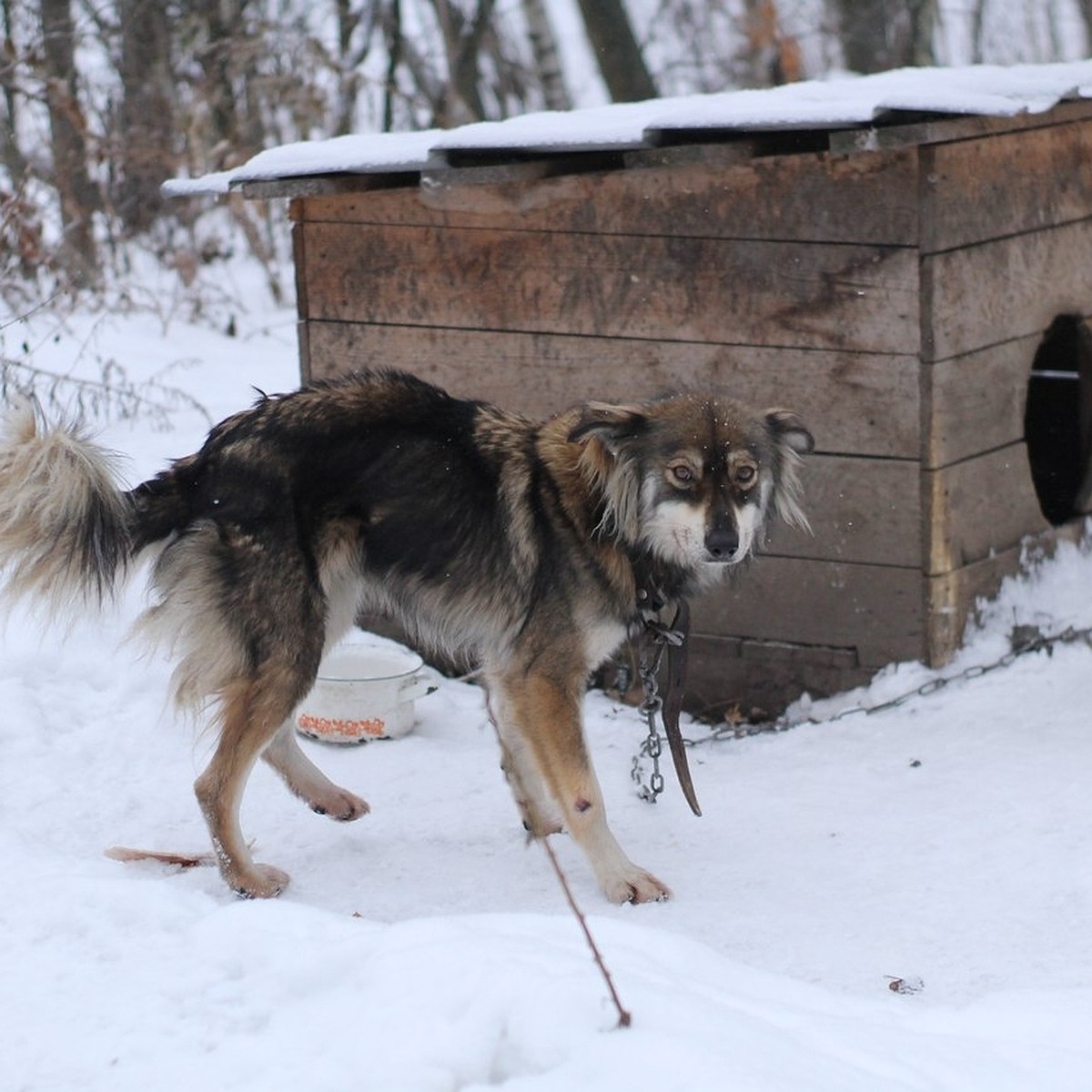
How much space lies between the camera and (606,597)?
4.11 meters

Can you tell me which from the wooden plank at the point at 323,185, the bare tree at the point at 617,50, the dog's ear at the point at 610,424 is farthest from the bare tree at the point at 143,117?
the dog's ear at the point at 610,424

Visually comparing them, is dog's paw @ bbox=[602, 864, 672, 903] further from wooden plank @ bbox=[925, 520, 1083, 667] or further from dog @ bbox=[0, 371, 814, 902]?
wooden plank @ bbox=[925, 520, 1083, 667]

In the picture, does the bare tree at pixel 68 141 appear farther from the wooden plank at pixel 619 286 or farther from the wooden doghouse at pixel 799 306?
the wooden doghouse at pixel 799 306

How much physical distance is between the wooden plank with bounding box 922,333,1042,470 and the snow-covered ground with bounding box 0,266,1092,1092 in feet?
2.04

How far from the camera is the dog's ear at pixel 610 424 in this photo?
3.95m

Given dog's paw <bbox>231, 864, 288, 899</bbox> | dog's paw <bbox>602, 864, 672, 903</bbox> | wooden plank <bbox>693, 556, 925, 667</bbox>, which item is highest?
wooden plank <bbox>693, 556, 925, 667</bbox>

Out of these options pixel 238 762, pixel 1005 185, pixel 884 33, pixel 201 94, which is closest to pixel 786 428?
pixel 1005 185

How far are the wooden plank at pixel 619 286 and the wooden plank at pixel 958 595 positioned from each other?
0.81 meters

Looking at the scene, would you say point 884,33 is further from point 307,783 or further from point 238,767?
point 238,767

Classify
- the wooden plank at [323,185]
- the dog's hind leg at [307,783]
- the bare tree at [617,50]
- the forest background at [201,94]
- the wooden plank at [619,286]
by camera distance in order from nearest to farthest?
the dog's hind leg at [307,783] < the wooden plank at [619,286] < the wooden plank at [323,185] < the forest background at [201,94] < the bare tree at [617,50]

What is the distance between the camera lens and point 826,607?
206 inches

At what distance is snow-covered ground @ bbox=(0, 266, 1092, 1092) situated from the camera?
2.57 m

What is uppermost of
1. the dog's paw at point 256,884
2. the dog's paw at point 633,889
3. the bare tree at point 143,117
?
the bare tree at point 143,117

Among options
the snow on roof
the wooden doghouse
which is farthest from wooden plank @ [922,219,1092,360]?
the snow on roof
